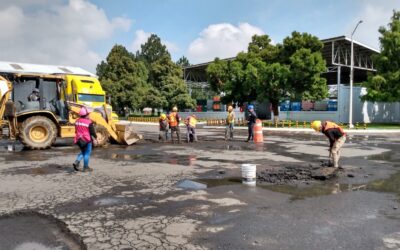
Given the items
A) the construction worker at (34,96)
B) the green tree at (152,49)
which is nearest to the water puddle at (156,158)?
the construction worker at (34,96)

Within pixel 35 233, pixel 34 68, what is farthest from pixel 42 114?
pixel 34 68

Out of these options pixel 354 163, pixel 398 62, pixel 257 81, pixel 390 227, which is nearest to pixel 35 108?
pixel 354 163

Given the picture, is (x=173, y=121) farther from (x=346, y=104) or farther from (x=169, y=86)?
(x=169, y=86)

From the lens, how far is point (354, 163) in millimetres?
12094

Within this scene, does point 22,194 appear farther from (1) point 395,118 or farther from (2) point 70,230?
(1) point 395,118

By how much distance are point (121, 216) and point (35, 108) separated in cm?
1134

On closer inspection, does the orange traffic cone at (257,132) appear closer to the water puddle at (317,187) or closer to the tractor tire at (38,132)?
the tractor tire at (38,132)

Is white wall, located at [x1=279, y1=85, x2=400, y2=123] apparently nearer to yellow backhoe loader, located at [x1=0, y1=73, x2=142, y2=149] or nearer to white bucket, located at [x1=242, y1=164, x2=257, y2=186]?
yellow backhoe loader, located at [x1=0, y1=73, x2=142, y2=149]

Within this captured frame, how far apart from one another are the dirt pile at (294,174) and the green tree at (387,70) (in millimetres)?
27576

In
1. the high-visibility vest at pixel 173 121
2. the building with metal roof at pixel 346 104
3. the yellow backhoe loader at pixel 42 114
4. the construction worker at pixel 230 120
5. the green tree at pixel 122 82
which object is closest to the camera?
the yellow backhoe loader at pixel 42 114

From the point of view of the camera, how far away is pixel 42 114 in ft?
51.1

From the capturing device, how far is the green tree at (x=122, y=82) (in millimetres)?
58875

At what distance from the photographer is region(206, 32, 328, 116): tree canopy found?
34.0 m

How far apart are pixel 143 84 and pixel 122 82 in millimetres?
6164
